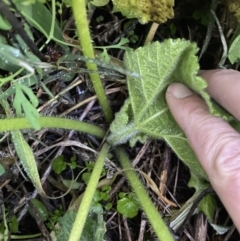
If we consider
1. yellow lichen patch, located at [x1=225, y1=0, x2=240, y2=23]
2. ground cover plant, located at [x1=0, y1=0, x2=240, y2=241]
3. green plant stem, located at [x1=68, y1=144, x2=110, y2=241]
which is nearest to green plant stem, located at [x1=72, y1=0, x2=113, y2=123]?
ground cover plant, located at [x1=0, y1=0, x2=240, y2=241]

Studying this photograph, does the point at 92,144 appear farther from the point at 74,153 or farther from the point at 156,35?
the point at 156,35

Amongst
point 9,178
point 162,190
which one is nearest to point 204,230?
point 162,190

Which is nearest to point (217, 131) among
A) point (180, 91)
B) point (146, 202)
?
point (180, 91)

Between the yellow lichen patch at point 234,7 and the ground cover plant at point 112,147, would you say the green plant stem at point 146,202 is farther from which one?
the yellow lichen patch at point 234,7

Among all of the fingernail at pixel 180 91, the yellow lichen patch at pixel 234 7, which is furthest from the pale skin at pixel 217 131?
the yellow lichen patch at pixel 234 7

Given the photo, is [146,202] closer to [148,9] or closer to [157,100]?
[157,100]
